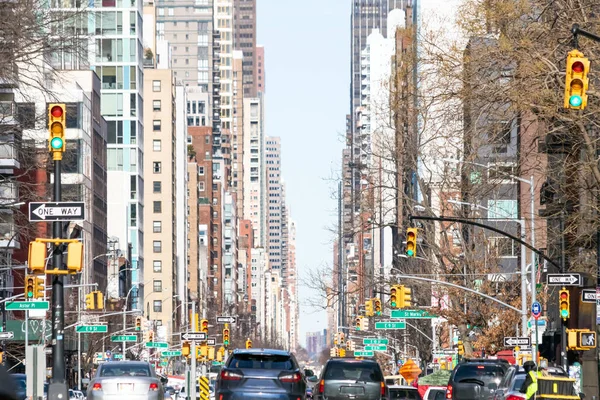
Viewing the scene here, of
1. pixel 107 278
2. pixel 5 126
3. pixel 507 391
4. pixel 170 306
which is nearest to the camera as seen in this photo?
pixel 507 391

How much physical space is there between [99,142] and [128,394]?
93847 mm

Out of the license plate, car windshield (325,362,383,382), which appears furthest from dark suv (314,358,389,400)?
the license plate

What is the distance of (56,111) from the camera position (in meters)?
22.4

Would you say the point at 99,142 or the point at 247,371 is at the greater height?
the point at 99,142

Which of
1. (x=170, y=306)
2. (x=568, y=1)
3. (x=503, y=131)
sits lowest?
(x=170, y=306)

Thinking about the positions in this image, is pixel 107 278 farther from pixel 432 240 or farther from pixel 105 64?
pixel 432 240

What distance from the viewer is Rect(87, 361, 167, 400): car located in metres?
28.0

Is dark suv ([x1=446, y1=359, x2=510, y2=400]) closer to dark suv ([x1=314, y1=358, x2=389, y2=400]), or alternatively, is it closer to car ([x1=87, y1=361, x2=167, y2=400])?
dark suv ([x1=314, y1=358, x2=389, y2=400])

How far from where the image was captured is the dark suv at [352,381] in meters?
30.6

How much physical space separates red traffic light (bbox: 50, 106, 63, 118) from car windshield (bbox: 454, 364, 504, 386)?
18.1 metres

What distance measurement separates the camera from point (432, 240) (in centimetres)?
6450

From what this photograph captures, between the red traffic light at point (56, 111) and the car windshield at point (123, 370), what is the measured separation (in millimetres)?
8038

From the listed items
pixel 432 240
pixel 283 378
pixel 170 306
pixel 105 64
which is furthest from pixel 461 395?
pixel 170 306

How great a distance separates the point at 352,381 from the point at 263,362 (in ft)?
10.9
